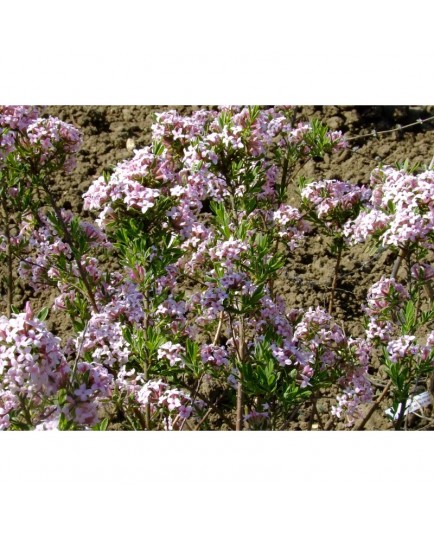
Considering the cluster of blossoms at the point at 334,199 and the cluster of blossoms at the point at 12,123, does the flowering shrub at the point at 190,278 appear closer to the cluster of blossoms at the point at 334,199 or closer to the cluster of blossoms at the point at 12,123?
the cluster of blossoms at the point at 12,123

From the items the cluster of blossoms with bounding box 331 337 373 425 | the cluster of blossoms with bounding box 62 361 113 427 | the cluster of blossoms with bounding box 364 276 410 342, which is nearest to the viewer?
the cluster of blossoms with bounding box 62 361 113 427

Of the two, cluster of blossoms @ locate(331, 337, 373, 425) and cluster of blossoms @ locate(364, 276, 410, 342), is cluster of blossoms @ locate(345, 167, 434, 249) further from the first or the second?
cluster of blossoms @ locate(331, 337, 373, 425)

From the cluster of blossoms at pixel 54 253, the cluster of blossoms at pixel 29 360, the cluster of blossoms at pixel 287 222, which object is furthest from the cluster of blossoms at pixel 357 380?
the cluster of blossoms at pixel 29 360

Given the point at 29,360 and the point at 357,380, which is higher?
the point at 29,360

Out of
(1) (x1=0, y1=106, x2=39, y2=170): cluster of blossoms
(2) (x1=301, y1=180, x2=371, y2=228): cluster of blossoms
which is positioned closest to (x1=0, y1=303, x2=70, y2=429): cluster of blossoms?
(1) (x1=0, y1=106, x2=39, y2=170): cluster of blossoms

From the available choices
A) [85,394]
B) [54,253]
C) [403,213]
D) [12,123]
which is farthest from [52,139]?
[403,213]

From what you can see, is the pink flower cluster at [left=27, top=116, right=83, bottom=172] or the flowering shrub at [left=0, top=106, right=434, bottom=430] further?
the pink flower cluster at [left=27, top=116, right=83, bottom=172]

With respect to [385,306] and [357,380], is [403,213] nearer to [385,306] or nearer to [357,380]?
[385,306]

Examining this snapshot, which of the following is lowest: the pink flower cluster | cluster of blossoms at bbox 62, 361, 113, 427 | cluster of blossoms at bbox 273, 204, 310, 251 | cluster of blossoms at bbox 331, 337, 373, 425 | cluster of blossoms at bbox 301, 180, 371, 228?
cluster of blossoms at bbox 331, 337, 373, 425

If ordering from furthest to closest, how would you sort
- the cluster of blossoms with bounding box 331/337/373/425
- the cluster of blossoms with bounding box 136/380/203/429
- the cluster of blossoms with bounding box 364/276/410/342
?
the cluster of blossoms with bounding box 331/337/373/425 < the cluster of blossoms with bounding box 364/276/410/342 < the cluster of blossoms with bounding box 136/380/203/429
